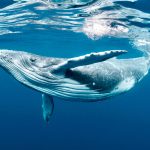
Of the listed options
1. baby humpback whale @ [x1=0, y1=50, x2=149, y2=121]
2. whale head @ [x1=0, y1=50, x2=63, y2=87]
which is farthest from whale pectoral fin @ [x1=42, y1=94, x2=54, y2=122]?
whale head @ [x1=0, y1=50, x2=63, y2=87]

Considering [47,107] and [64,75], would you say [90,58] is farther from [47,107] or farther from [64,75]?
[47,107]

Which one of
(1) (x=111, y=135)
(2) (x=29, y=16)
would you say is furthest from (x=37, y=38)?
(1) (x=111, y=135)

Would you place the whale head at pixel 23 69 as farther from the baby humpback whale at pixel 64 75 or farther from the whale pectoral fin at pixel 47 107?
the whale pectoral fin at pixel 47 107

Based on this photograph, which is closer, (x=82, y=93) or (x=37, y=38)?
(x=82, y=93)

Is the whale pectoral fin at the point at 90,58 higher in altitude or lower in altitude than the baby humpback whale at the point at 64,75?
higher

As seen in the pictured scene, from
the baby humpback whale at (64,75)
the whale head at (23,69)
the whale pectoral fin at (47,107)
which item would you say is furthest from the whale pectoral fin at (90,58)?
the whale pectoral fin at (47,107)

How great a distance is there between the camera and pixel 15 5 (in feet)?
51.7

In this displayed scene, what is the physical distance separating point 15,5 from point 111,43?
50.1 ft

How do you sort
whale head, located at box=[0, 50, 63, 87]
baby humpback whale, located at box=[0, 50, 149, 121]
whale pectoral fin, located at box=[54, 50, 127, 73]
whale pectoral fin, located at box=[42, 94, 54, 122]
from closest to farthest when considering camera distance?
whale pectoral fin, located at box=[54, 50, 127, 73], baby humpback whale, located at box=[0, 50, 149, 121], whale head, located at box=[0, 50, 63, 87], whale pectoral fin, located at box=[42, 94, 54, 122]

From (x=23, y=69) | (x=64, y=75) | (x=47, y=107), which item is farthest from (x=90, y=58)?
(x=47, y=107)

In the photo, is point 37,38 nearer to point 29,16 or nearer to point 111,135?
point 29,16

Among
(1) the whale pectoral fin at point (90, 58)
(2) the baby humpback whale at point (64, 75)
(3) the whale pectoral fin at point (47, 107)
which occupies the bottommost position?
(3) the whale pectoral fin at point (47, 107)

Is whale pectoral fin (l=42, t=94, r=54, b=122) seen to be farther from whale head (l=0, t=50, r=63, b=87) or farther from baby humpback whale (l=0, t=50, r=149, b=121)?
whale head (l=0, t=50, r=63, b=87)

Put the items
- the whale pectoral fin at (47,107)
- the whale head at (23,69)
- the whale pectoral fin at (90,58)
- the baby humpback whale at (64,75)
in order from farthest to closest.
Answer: the whale pectoral fin at (47,107) < the whale head at (23,69) < the baby humpback whale at (64,75) < the whale pectoral fin at (90,58)
